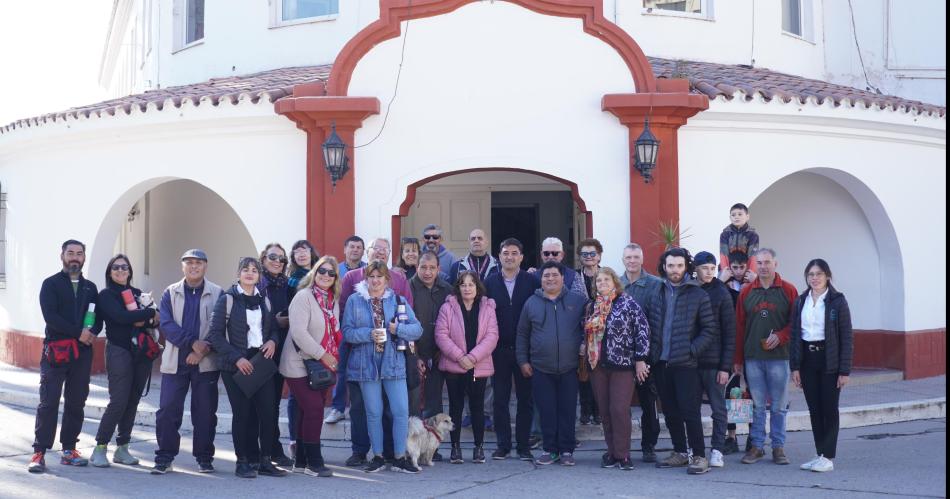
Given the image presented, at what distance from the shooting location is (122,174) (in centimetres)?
1173

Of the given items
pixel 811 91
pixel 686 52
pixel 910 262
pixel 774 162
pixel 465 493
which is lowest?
pixel 465 493

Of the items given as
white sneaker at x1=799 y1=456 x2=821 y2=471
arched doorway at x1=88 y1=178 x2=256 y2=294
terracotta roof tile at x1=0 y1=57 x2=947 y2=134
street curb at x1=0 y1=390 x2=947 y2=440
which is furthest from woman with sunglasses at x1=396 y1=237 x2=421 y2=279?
arched doorway at x1=88 y1=178 x2=256 y2=294

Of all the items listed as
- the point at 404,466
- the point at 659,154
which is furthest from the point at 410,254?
the point at 659,154

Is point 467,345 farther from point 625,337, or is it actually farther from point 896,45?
point 896,45

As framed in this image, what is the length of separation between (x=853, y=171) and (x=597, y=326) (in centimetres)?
536

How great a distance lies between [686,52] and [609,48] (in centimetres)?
307

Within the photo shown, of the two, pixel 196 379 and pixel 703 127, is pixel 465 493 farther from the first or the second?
pixel 703 127

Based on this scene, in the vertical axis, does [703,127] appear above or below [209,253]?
above

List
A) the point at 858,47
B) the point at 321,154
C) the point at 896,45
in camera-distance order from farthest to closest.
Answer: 1. the point at 896,45
2. the point at 858,47
3. the point at 321,154

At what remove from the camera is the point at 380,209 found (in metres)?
10.6

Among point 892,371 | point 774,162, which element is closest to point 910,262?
point 892,371

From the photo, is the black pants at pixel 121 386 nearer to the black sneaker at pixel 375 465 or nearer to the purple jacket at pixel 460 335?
the black sneaker at pixel 375 465

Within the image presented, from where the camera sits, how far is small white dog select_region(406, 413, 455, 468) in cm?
786

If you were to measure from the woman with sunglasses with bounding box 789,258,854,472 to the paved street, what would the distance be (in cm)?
36
